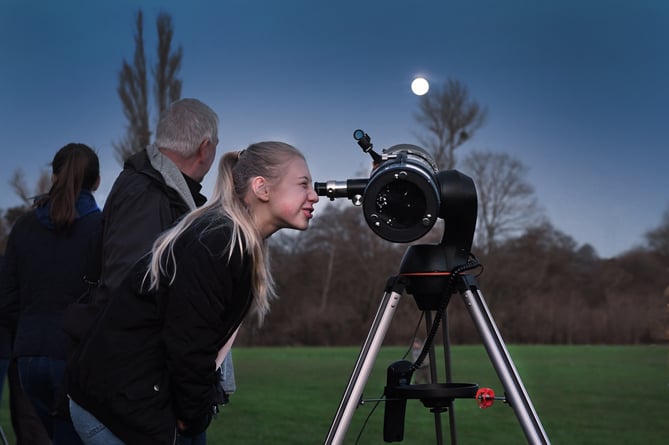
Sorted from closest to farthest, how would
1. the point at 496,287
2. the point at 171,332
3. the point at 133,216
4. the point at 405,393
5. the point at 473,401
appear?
the point at 171,332 < the point at 405,393 < the point at 133,216 < the point at 473,401 < the point at 496,287

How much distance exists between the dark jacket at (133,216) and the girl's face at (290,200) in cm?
35

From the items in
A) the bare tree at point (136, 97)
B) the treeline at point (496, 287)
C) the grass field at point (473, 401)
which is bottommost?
the grass field at point (473, 401)

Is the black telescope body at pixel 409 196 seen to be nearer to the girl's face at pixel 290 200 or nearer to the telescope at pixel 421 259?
the telescope at pixel 421 259

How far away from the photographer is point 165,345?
1.56 m

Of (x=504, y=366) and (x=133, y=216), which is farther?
(x=133, y=216)

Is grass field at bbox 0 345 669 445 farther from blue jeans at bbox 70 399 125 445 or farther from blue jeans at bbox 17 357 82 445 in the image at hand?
blue jeans at bbox 70 399 125 445

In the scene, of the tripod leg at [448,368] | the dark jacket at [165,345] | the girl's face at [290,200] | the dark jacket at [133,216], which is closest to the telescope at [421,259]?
the girl's face at [290,200]

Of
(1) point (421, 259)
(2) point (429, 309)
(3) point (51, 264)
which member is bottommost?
(2) point (429, 309)

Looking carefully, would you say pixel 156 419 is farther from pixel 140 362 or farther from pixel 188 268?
pixel 188 268

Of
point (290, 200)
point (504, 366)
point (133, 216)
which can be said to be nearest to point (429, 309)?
point (504, 366)

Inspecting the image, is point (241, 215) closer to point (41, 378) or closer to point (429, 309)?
point (429, 309)

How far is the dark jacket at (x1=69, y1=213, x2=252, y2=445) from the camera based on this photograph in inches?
59.9

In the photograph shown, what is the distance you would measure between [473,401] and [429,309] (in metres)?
6.87

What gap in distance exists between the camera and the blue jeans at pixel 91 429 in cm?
162
